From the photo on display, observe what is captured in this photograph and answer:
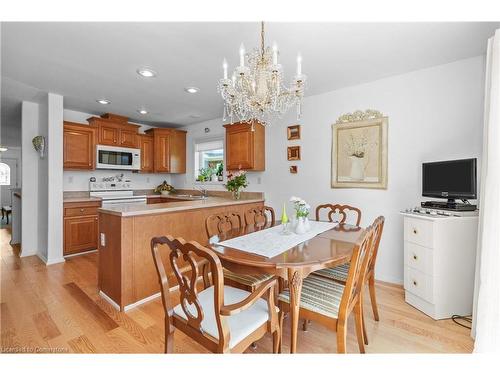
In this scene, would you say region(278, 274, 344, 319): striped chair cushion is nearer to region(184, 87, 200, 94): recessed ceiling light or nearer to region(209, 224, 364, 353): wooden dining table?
region(209, 224, 364, 353): wooden dining table

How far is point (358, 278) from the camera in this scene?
148 centimetres

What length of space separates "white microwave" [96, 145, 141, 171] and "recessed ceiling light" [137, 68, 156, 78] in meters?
1.98

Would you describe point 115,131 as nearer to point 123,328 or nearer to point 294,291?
point 123,328

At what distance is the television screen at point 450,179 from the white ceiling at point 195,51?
104cm

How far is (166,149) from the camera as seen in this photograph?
15.9 ft

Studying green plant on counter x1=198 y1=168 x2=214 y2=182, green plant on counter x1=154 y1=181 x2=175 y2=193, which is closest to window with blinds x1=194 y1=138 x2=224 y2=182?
green plant on counter x1=198 y1=168 x2=214 y2=182

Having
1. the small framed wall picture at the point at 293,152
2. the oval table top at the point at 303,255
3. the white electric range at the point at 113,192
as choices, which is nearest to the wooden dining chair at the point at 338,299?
the oval table top at the point at 303,255

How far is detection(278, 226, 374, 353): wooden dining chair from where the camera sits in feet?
4.25

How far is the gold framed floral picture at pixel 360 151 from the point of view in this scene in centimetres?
279

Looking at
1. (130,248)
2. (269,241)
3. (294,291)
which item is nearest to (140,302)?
(130,248)

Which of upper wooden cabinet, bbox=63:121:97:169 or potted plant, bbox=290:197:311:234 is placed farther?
upper wooden cabinet, bbox=63:121:97:169

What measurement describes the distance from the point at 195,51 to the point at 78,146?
284 cm

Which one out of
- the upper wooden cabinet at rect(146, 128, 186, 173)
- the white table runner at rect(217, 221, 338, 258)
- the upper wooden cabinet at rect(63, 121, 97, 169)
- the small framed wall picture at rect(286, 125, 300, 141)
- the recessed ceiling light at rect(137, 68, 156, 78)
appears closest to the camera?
the white table runner at rect(217, 221, 338, 258)
